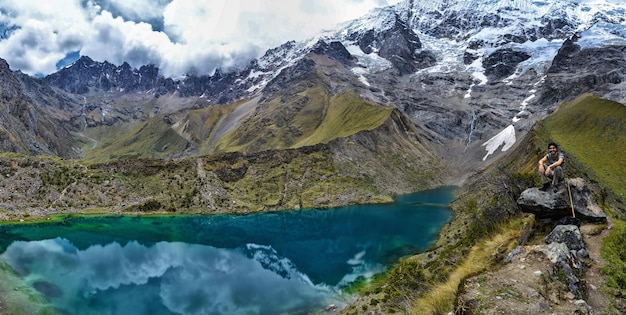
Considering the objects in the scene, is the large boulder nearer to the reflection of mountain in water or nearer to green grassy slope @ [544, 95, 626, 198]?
the reflection of mountain in water

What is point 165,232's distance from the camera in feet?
309

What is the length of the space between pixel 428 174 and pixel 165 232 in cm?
13851

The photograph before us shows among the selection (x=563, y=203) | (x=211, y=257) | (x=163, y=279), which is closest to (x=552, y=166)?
(x=563, y=203)

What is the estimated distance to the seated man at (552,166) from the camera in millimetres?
18719

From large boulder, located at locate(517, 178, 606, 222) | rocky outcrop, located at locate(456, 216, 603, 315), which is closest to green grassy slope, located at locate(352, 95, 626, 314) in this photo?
rocky outcrop, located at locate(456, 216, 603, 315)

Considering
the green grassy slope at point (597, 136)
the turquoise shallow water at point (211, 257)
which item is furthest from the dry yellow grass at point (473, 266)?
the green grassy slope at point (597, 136)

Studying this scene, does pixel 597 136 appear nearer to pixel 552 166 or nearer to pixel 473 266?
pixel 552 166

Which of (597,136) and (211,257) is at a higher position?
(597,136)

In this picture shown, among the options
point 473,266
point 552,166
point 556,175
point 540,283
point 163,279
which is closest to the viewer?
point 540,283

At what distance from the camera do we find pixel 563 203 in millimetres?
18984

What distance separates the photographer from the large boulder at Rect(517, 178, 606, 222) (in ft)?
62.6

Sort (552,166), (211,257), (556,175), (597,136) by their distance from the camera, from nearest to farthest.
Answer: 1. (552,166)
2. (556,175)
3. (211,257)
4. (597,136)

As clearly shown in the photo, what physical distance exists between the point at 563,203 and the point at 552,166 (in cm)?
198

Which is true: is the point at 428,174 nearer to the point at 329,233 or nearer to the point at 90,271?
the point at 329,233
